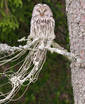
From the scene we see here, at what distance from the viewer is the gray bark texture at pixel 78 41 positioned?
3.70m

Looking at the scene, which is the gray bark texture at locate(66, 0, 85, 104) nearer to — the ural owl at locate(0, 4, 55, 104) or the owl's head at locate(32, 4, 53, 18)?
the ural owl at locate(0, 4, 55, 104)

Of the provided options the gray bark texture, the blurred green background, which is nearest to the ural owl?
the gray bark texture

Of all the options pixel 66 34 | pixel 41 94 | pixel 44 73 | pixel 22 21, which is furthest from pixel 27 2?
pixel 41 94

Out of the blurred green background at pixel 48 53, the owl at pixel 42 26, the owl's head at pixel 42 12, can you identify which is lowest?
the blurred green background at pixel 48 53

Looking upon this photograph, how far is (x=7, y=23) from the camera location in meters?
5.49

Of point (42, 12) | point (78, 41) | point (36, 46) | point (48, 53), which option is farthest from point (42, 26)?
point (48, 53)

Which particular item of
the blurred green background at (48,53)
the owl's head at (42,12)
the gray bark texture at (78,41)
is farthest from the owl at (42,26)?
the blurred green background at (48,53)

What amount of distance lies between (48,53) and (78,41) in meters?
2.71

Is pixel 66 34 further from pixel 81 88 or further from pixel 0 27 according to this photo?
pixel 81 88

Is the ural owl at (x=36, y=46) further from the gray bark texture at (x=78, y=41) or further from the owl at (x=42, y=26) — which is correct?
the gray bark texture at (x=78, y=41)

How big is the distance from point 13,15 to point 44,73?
4.05 ft

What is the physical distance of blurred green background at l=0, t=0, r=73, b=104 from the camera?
5617 millimetres

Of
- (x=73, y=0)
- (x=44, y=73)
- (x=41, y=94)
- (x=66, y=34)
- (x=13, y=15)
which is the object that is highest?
(x=73, y=0)

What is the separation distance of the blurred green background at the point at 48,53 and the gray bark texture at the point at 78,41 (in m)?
1.81
